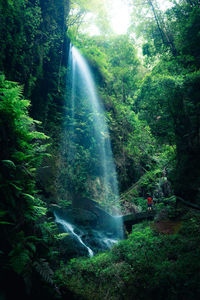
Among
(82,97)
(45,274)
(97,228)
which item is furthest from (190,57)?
(45,274)

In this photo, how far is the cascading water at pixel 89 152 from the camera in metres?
9.80

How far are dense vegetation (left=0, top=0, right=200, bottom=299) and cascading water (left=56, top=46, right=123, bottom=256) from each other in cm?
30

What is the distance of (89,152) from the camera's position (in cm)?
1269

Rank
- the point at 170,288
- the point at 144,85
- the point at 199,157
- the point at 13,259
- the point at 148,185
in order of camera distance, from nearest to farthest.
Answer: the point at 13,259 → the point at 170,288 → the point at 199,157 → the point at 144,85 → the point at 148,185

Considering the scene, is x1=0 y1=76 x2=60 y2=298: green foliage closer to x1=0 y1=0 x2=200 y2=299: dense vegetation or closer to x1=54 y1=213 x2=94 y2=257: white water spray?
x1=0 y1=0 x2=200 y2=299: dense vegetation

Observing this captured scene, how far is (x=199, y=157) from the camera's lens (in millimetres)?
7219

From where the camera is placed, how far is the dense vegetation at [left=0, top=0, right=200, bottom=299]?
144 inches

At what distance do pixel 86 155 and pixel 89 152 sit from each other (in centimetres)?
45

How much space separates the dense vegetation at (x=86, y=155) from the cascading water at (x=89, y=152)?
0.99 feet

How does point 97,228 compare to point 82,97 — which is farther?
point 82,97

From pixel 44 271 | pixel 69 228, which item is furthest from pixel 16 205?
pixel 69 228

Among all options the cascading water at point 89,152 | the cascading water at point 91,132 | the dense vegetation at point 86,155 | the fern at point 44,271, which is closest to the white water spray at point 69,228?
the dense vegetation at point 86,155

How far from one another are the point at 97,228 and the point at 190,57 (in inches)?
391

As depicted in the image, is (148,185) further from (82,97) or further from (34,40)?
(34,40)
